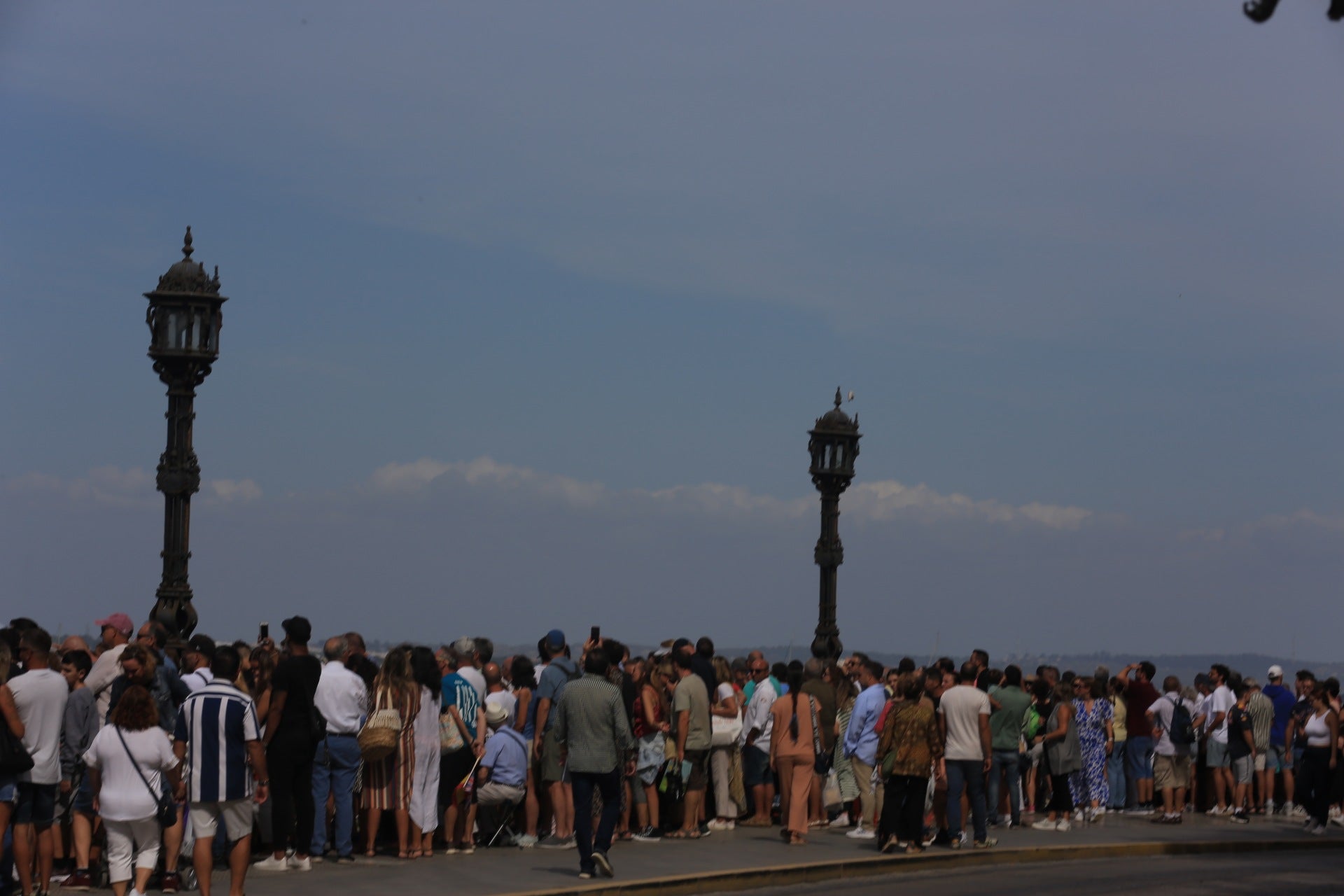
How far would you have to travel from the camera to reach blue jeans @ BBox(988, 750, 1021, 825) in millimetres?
18047

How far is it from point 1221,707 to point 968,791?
6.50 metres

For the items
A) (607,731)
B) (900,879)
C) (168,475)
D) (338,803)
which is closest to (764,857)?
(900,879)

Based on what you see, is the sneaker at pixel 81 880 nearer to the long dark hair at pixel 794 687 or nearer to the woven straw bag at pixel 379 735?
the woven straw bag at pixel 379 735

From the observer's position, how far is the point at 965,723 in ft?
51.8

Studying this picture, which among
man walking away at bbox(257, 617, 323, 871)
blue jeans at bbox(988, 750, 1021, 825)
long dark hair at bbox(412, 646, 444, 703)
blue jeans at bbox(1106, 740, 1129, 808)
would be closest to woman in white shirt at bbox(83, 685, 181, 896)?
man walking away at bbox(257, 617, 323, 871)

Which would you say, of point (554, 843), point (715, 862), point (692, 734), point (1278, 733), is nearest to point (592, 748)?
point (715, 862)

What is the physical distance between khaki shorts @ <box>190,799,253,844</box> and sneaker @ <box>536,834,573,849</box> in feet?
15.2

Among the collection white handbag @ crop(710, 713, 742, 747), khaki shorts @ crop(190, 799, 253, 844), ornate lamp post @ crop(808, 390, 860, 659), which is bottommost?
khaki shorts @ crop(190, 799, 253, 844)

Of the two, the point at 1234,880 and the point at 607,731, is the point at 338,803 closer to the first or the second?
the point at 607,731

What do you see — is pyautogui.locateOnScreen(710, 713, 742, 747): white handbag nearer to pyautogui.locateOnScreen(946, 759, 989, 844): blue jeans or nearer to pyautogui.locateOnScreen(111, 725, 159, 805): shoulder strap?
pyautogui.locateOnScreen(946, 759, 989, 844): blue jeans

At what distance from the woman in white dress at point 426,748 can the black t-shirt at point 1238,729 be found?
11268 mm

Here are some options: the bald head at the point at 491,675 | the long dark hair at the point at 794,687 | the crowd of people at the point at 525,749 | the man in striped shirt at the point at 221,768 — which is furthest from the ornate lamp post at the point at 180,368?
the man in striped shirt at the point at 221,768

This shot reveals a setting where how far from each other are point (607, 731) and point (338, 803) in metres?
2.40

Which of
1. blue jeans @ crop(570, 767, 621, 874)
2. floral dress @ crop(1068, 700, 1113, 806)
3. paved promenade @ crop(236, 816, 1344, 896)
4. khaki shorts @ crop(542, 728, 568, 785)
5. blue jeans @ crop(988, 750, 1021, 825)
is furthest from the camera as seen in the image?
floral dress @ crop(1068, 700, 1113, 806)
